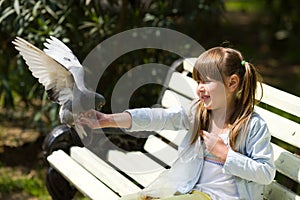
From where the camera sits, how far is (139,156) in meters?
3.73

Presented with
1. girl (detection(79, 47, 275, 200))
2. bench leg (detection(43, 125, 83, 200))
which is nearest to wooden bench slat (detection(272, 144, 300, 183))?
girl (detection(79, 47, 275, 200))

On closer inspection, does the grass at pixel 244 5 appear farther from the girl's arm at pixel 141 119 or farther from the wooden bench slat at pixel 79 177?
A: the girl's arm at pixel 141 119

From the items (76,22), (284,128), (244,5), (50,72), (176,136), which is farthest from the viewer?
(244,5)

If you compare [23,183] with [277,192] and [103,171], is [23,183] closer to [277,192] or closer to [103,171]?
[103,171]

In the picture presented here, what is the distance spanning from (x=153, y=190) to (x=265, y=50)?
5955 mm

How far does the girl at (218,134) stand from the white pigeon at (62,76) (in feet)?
0.25

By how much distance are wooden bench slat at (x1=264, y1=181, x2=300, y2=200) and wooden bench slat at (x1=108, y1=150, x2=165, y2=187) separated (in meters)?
0.66

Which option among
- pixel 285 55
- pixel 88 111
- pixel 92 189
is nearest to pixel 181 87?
pixel 92 189

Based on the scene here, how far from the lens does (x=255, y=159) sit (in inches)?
106

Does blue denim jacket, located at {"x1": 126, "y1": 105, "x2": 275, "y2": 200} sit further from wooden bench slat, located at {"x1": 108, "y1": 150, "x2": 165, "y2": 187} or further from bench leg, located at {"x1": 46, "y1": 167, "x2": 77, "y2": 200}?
bench leg, located at {"x1": 46, "y1": 167, "x2": 77, "y2": 200}

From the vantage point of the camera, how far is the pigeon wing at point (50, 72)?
2.59 m

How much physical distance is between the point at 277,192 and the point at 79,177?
40.1 inches

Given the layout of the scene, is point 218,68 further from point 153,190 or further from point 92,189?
point 92,189

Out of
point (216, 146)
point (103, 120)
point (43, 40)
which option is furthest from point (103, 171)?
point (43, 40)
